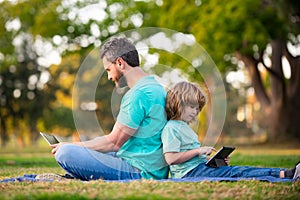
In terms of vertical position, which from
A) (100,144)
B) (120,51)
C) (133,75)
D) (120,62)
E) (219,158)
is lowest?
(219,158)

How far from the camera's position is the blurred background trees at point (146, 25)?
Answer: 2416 cm

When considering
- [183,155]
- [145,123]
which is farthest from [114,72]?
[183,155]

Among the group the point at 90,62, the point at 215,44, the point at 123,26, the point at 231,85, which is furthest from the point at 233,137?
the point at 90,62

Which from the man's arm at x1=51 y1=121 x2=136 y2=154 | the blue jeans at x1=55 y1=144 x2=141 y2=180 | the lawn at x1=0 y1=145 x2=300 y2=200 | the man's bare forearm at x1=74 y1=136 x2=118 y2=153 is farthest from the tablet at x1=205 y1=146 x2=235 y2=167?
the man's bare forearm at x1=74 y1=136 x2=118 y2=153

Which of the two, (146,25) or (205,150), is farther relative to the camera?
(146,25)

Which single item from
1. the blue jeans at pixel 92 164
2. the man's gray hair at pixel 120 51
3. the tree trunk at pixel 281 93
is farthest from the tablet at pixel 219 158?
the tree trunk at pixel 281 93

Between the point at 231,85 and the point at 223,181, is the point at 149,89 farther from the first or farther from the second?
the point at 231,85

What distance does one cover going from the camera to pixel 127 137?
5676 millimetres

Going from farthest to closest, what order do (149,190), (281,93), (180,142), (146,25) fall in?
(146,25) < (281,93) < (180,142) < (149,190)

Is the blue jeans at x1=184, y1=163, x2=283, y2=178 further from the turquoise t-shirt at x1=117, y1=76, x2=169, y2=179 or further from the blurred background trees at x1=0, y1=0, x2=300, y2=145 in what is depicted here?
the blurred background trees at x1=0, y1=0, x2=300, y2=145

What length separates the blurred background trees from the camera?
24.2m

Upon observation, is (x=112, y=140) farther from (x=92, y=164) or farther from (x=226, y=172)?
(x=226, y=172)

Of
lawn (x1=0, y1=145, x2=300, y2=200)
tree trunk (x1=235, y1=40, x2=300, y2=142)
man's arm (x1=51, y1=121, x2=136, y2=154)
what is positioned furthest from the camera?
tree trunk (x1=235, y1=40, x2=300, y2=142)

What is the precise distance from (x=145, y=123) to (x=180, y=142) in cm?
39
